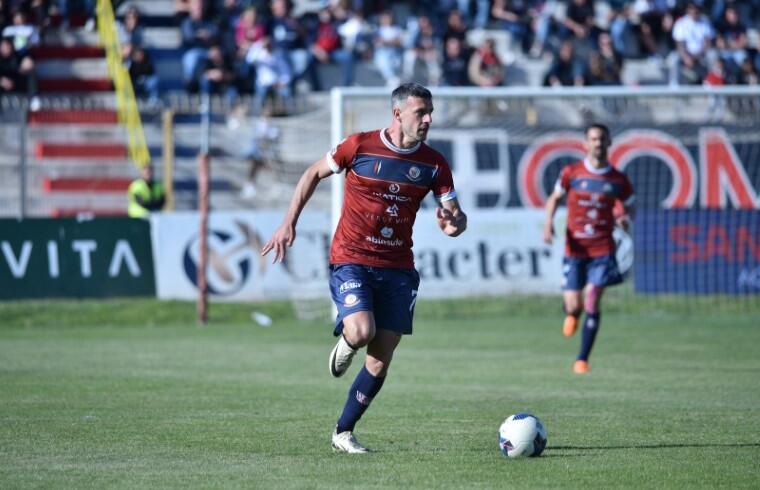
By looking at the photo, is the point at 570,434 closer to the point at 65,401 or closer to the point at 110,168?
the point at 65,401

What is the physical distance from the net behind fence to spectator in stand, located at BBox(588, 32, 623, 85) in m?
2.27

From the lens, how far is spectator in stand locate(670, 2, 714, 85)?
94.9ft

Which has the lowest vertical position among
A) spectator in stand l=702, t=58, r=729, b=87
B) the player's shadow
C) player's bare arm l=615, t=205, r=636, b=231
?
the player's shadow

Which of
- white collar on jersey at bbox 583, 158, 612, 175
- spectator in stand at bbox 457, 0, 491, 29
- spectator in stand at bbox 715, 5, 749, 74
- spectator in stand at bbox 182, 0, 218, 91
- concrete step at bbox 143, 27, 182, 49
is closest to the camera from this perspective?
white collar on jersey at bbox 583, 158, 612, 175

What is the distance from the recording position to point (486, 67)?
90.3 ft

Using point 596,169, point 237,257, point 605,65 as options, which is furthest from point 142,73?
point 596,169

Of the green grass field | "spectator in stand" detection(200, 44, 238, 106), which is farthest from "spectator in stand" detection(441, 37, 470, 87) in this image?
the green grass field

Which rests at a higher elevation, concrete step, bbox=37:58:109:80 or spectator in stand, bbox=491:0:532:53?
spectator in stand, bbox=491:0:532:53

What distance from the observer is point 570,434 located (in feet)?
31.3

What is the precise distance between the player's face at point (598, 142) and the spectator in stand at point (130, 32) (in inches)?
573

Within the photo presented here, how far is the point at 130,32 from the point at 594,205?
1515 cm

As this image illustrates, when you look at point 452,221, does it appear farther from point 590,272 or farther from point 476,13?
point 476,13

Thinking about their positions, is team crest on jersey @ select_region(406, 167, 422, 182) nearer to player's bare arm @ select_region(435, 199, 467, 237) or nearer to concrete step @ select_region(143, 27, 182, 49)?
player's bare arm @ select_region(435, 199, 467, 237)

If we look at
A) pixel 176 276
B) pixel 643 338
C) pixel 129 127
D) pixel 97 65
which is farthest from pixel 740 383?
pixel 97 65
